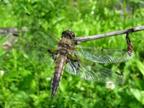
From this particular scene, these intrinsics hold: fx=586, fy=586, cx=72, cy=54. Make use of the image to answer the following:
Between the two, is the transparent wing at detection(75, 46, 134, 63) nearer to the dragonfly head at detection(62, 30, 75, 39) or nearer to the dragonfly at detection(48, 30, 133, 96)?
the dragonfly at detection(48, 30, 133, 96)

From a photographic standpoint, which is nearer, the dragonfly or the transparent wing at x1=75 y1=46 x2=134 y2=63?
the dragonfly

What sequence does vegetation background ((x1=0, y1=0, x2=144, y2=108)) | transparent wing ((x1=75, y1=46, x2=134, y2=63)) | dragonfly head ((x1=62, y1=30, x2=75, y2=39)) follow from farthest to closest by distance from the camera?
vegetation background ((x1=0, y1=0, x2=144, y2=108)) < transparent wing ((x1=75, y1=46, x2=134, y2=63)) < dragonfly head ((x1=62, y1=30, x2=75, y2=39))

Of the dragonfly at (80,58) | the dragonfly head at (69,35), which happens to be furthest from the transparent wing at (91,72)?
the dragonfly head at (69,35)

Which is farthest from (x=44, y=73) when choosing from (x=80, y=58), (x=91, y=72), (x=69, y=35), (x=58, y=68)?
(x=69, y=35)

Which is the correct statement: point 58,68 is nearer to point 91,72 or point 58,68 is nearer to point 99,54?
point 99,54

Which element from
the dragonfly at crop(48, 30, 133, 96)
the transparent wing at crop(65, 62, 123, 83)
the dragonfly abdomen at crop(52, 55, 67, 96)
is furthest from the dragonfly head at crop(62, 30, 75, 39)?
the transparent wing at crop(65, 62, 123, 83)

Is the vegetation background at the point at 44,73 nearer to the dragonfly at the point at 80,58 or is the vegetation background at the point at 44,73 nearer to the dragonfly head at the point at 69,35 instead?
the dragonfly at the point at 80,58

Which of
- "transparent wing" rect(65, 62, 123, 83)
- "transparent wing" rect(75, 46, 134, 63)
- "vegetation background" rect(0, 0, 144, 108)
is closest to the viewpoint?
"transparent wing" rect(75, 46, 134, 63)

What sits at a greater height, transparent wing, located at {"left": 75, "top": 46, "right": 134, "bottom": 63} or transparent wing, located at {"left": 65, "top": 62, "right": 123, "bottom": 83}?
transparent wing, located at {"left": 75, "top": 46, "right": 134, "bottom": 63}

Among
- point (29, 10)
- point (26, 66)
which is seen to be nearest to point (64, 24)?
point (26, 66)
